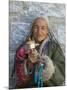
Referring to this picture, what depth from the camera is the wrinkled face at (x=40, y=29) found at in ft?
3.69

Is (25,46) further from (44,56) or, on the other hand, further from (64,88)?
(64,88)

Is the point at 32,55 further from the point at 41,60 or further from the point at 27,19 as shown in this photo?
the point at 27,19

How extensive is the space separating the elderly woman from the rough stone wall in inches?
1.1

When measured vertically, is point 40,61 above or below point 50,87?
above

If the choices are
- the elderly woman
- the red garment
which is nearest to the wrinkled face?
the elderly woman

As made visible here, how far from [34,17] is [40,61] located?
0.74 feet

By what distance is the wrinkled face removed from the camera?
44.3 inches

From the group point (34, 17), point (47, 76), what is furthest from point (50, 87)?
point (34, 17)

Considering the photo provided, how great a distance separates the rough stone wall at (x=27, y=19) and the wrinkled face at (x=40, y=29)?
0.03 meters

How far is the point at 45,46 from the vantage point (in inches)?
44.8

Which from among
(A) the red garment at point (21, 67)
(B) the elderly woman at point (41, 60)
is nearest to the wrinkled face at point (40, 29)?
(B) the elderly woman at point (41, 60)

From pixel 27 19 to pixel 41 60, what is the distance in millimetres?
220

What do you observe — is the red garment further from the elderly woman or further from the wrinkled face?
the wrinkled face

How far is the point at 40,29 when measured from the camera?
1130 millimetres
